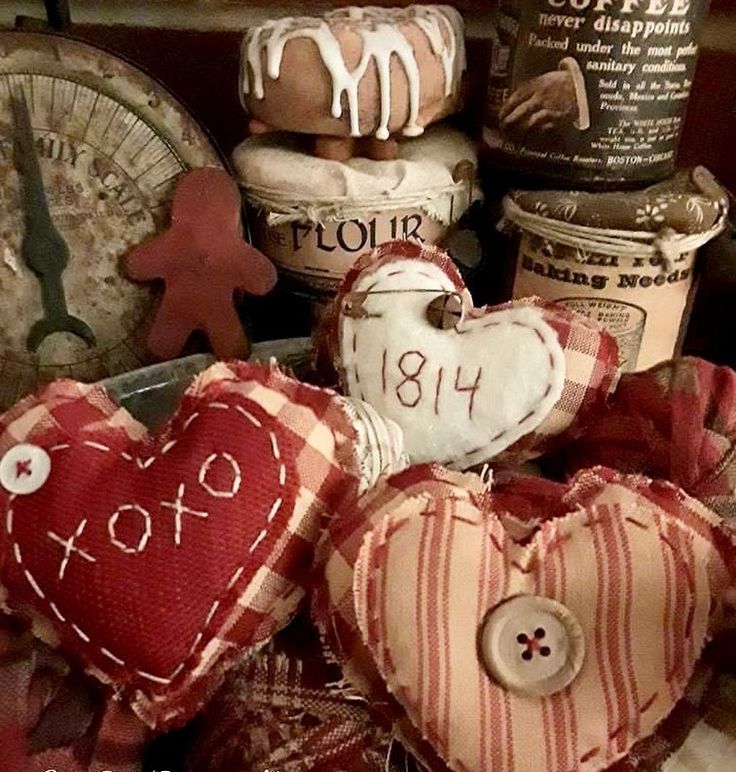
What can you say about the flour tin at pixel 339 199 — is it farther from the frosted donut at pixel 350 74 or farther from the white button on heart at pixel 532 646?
the white button on heart at pixel 532 646

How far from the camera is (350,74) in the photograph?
54cm

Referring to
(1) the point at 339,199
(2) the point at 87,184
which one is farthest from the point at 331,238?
(2) the point at 87,184

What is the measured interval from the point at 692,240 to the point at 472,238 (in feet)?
0.46

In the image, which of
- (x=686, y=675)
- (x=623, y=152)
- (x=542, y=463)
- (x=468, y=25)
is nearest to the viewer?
(x=686, y=675)

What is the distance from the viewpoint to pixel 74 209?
567 mm

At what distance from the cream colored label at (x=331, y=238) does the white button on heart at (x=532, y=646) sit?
1.02 ft

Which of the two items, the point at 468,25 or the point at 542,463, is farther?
the point at 468,25

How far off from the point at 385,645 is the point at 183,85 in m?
0.51

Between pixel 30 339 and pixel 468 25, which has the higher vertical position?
pixel 468 25

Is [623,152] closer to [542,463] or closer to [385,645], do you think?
[542,463]

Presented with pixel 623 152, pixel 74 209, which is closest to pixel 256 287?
pixel 74 209

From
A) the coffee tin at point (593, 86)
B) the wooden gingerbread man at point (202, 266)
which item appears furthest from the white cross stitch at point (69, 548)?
the coffee tin at point (593, 86)

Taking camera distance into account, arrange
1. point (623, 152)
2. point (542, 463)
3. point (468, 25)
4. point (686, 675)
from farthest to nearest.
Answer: point (468, 25)
point (623, 152)
point (542, 463)
point (686, 675)

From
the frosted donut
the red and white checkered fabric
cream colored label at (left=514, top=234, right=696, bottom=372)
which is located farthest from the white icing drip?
the red and white checkered fabric
